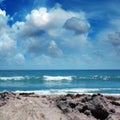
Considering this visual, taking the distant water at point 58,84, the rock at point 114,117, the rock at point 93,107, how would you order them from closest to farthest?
the rock at point 114,117
the rock at point 93,107
the distant water at point 58,84

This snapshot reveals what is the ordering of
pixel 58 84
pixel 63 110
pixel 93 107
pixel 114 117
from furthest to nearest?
pixel 58 84
pixel 63 110
pixel 93 107
pixel 114 117

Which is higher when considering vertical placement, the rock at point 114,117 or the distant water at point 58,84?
the rock at point 114,117

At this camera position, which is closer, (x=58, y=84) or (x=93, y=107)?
(x=93, y=107)

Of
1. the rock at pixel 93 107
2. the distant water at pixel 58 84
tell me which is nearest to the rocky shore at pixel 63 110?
the rock at pixel 93 107

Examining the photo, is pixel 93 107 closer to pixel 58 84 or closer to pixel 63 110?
pixel 63 110

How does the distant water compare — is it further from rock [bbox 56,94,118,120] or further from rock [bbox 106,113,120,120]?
rock [bbox 106,113,120,120]

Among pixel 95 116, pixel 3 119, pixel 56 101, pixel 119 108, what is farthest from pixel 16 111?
pixel 119 108

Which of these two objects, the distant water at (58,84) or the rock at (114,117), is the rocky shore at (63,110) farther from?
the distant water at (58,84)

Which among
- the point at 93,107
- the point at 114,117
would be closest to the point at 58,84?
the point at 93,107

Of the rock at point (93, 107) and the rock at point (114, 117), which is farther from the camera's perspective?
the rock at point (93, 107)

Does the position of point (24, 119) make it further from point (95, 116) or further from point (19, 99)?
point (95, 116)

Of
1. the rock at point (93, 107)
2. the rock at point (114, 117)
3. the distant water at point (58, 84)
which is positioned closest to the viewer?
the rock at point (114, 117)

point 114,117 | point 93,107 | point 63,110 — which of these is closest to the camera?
point 114,117

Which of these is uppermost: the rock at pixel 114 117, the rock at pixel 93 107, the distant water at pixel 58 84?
the rock at pixel 93 107
